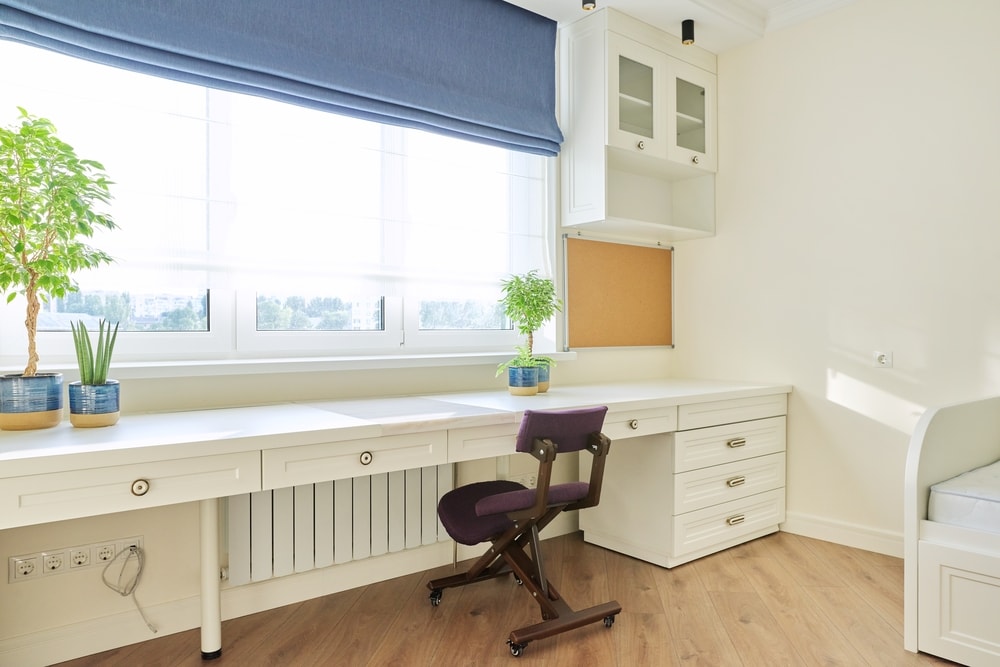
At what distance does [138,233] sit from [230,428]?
30.6 inches

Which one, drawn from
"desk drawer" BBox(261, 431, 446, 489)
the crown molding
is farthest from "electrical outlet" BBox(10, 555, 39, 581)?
the crown molding

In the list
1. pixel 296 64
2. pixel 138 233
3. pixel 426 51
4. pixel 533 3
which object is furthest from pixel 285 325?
pixel 533 3

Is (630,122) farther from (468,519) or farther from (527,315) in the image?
(468,519)

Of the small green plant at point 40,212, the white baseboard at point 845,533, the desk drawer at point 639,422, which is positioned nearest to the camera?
the small green plant at point 40,212

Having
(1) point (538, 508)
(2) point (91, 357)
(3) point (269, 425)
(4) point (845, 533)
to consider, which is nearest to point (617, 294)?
(4) point (845, 533)

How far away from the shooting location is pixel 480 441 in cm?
218

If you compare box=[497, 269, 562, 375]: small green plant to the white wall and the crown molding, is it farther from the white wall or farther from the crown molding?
the crown molding

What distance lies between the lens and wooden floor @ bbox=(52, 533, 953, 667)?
2039mm

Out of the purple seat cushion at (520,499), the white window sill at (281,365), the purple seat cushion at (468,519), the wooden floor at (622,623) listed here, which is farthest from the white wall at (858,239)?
the purple seat cushion at (468,519)

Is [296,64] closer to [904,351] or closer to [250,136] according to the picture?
[250,136]

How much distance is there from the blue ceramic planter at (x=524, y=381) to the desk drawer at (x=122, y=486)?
4.21 ft

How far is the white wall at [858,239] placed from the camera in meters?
2.76

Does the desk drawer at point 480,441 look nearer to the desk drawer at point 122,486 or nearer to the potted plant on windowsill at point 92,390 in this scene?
the desk drawer at point 122,486

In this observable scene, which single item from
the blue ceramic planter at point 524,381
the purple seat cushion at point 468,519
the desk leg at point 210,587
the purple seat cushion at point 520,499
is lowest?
the desk leg at point 210,587
